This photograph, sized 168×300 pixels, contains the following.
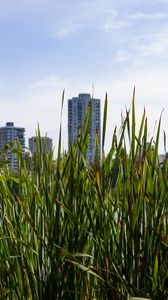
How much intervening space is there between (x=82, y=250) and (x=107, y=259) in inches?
6.8

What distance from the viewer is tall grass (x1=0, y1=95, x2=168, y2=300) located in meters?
1.86

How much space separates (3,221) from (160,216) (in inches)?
24.2

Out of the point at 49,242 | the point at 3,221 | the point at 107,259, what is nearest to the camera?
the point at 107,259

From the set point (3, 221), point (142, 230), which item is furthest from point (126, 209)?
point (3, 221)

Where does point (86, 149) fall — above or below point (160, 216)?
above

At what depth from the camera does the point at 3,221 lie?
2111 mm

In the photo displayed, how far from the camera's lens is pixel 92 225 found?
1874mm

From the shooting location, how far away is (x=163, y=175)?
1954 millimetres

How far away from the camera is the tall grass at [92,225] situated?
6.11 ft

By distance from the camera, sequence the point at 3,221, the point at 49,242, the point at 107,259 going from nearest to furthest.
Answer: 1. the point at 107,259
2. the point at 49,242
3. the point at 3,221

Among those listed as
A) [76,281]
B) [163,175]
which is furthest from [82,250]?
[163,175]

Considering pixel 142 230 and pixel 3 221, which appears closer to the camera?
pixel 142 230

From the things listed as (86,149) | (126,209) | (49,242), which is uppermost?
(86,149)

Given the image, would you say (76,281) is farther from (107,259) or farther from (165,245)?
(165,245)
